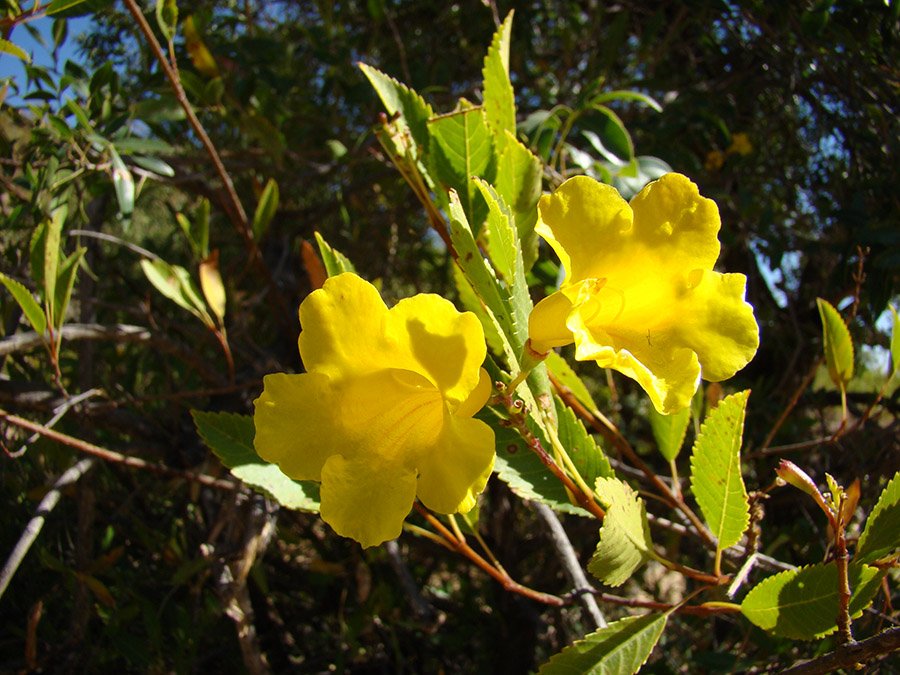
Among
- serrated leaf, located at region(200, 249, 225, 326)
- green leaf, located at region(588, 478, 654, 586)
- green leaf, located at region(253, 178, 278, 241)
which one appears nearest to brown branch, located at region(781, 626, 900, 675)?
green leaf, located at region(588, 478, 654, 586)

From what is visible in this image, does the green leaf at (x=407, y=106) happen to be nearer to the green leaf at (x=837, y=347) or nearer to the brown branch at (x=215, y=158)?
the brown branch at (x=215, y=158)

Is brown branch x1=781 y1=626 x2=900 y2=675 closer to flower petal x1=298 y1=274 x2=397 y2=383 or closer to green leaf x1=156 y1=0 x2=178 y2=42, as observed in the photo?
flower petal x1=298 y1=274 x2=397 y2=383

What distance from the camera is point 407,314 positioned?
0.58 meters

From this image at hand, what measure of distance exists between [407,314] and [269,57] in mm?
1890

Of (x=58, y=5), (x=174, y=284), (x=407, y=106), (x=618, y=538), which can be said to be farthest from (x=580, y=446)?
(x=58, y=5)

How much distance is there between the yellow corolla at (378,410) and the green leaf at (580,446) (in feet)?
0.71

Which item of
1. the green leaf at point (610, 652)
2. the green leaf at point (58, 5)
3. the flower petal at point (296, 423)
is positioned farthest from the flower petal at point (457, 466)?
the green leaf at point (58, 5)

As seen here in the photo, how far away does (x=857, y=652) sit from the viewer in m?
0.63

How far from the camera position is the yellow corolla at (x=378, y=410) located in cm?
58

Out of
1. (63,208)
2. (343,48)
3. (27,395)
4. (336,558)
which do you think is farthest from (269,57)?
(336,558)

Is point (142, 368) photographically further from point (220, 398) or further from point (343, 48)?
point (343, 48)

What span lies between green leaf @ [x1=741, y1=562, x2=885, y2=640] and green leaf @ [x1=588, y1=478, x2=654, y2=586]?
0.50ft

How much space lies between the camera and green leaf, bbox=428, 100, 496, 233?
827mm

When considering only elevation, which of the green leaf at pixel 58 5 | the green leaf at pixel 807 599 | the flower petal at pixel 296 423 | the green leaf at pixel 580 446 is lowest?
the green leaf at pixel 807 599
